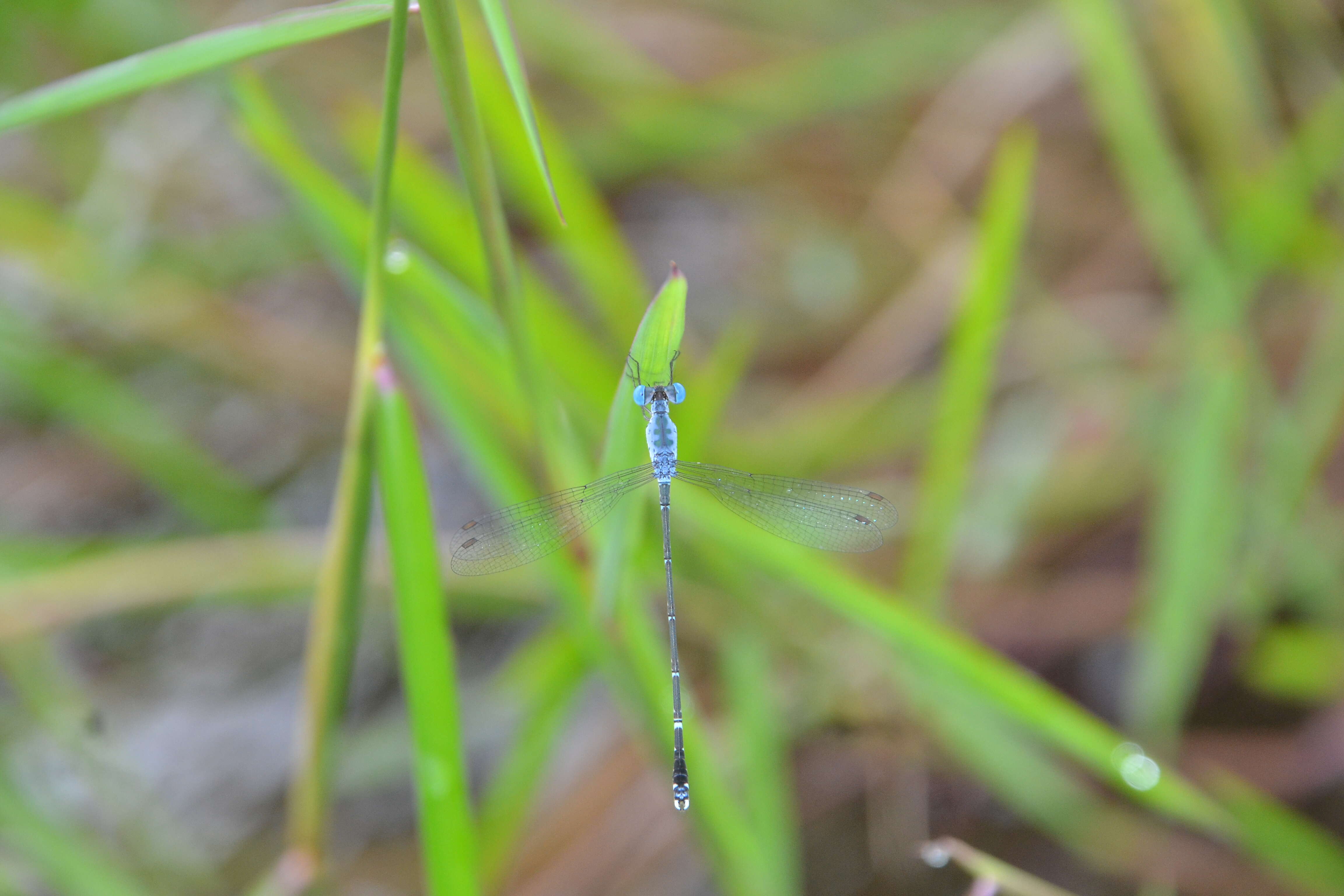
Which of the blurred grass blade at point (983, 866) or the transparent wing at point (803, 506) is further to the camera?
the transparent wing at point (803, 506)

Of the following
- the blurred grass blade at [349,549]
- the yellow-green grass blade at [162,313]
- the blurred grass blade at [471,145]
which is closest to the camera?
the blurred grass blade at [471,145]

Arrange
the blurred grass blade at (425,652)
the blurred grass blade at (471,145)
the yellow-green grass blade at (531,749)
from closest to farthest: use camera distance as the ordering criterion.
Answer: the blurred grass blade at (471,145), the blurred grass blade at (425,652), the yellow-green grass blade at (531,749)

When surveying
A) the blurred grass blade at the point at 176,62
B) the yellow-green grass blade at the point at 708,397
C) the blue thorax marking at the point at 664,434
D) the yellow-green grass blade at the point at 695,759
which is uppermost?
the blurred grass blade at the point at 176,62

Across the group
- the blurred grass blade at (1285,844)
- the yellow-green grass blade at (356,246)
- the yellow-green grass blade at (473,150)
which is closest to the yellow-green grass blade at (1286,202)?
the blurred grass blade at (1285,844)

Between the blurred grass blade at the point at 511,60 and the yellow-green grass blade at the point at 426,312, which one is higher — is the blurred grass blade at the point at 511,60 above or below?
below

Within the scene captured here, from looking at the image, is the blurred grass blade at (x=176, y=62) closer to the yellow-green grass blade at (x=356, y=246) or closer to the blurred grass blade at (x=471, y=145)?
the blurred grass blade at (x=471, y=145)

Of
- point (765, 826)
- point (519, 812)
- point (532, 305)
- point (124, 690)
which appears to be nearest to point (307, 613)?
point (124, 690)

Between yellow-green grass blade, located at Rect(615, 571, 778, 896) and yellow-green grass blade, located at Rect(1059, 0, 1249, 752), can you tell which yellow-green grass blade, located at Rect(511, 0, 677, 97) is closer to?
yellow-green grass blade, located at Rect(1059, 0, 1249, 752)

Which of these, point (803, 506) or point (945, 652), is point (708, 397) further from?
point (945, 652)
